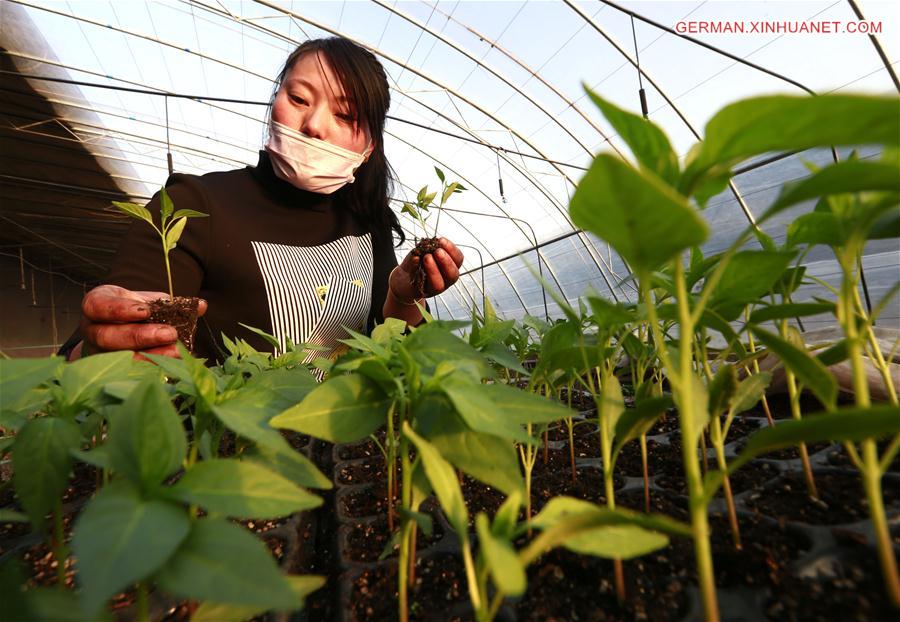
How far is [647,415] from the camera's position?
0.34 metres

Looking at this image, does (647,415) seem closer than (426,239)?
Yes

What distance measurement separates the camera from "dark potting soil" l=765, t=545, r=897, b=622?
263mm

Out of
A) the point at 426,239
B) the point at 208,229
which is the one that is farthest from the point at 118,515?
the point at 208,229

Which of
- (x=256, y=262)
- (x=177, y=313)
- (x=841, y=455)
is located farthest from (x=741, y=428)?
(x=256, y=262)

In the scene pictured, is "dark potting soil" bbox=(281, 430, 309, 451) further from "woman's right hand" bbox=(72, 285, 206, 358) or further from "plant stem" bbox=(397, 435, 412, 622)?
"plant stem" bbox=(397, 435, 412, 622)

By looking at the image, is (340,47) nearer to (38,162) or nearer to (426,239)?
(426,239)

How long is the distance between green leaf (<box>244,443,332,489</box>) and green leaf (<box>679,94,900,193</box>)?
316 millimetres

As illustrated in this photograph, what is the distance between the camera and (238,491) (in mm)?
238

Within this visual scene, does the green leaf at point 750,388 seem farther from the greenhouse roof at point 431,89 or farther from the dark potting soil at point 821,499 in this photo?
the greenhouse roof at point 431,89

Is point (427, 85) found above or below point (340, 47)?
above

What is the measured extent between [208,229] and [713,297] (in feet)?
4.49

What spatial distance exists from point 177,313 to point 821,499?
0.94 m

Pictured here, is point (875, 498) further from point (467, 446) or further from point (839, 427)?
point (467, 446)

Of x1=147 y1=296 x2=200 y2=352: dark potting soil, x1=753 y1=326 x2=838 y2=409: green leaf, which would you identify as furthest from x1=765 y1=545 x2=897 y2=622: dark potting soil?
x1=147 y1=296 x2=200 y2=352: dark potting soil
